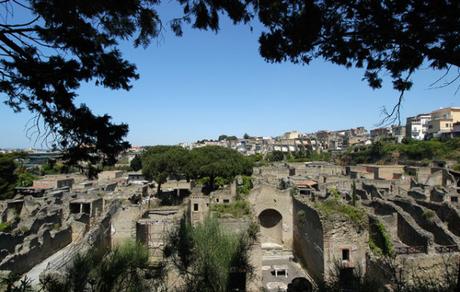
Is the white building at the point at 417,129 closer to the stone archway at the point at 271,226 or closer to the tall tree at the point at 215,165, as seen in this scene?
the tall tree at the point at 215,165

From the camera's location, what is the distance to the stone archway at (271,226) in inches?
912

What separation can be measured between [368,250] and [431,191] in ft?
48.3

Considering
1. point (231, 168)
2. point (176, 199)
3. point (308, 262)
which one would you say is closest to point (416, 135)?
point (231, 168)

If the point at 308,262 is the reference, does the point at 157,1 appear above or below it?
above

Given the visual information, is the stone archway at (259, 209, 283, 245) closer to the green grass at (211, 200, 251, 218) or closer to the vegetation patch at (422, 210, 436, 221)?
the green grass at (211, 200, 251, 218)

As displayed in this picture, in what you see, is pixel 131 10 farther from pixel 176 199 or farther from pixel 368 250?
pixel 176 199

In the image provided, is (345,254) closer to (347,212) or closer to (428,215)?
(347,212)

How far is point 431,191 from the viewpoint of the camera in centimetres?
2525

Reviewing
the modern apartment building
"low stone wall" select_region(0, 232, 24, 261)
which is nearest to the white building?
the modern apartment building

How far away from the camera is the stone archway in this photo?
23.2 metres

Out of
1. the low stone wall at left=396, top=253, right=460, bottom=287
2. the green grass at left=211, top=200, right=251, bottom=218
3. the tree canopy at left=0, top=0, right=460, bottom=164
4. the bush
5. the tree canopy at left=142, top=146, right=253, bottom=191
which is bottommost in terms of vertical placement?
the low stone wall at left=396, top=253, right=460, bottom=287

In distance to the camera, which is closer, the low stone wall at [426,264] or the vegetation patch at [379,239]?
the low stone wall at [426,264]

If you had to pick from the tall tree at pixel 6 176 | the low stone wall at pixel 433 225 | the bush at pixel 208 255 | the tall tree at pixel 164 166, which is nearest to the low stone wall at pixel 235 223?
the bush at pixel 208 255

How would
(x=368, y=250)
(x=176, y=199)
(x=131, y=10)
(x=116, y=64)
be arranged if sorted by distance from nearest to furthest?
(x=131, y=10) < (x=116, y=64) < (x=368, y=250) < (x=176, y=199)
